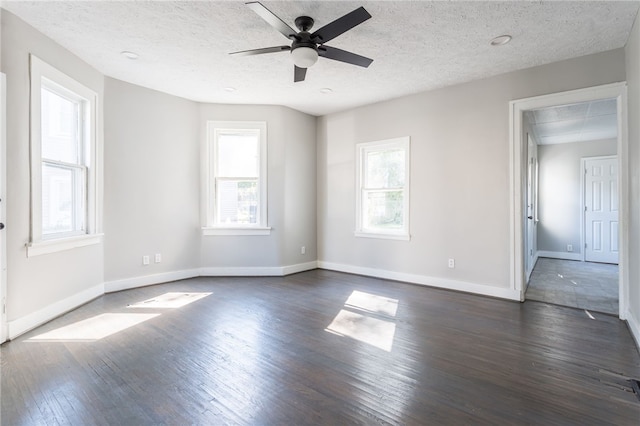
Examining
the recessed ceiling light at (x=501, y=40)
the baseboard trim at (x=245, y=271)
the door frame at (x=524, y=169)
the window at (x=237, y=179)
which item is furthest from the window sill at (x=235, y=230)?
the recessed ceiling light at (x=501, y=40)

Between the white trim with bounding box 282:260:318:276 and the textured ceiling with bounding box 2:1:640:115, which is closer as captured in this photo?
Result: the textured ceiling with bounding box 2:1:640:115

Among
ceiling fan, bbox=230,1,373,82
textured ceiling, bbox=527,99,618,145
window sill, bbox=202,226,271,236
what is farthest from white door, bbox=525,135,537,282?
window sill, bbox=202,226,271,236

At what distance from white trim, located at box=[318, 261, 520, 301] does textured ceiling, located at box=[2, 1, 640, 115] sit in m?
2.64

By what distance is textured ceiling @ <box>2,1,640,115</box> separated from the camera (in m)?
2.52

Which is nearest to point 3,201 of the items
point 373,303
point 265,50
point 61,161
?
point 61,161

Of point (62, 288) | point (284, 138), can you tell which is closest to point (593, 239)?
point (284, 138)

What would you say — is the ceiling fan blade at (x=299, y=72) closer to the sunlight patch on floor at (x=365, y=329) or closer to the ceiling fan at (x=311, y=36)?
the ceiling fan at (x=311, y=36)

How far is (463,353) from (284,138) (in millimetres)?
3941

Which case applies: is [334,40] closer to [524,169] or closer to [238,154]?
[238,154]

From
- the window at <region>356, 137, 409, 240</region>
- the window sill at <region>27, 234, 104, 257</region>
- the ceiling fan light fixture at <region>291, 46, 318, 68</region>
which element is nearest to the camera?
the ceiling fan light fixture at <region>291, 46, 318, 68</region>

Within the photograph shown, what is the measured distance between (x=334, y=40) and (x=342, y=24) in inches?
30.4

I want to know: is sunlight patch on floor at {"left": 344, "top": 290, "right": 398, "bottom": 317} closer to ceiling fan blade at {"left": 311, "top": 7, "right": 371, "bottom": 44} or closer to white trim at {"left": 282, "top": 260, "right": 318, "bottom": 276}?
white trim at {"left": 282, "top": 260, "right": 318, "bottom": 276}

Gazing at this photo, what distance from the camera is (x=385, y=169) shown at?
16.3 feet

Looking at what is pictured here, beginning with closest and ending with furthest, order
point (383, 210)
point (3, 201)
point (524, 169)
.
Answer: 1. point (3, 201)
2. point (524, 169)
3. point (383, 210)
